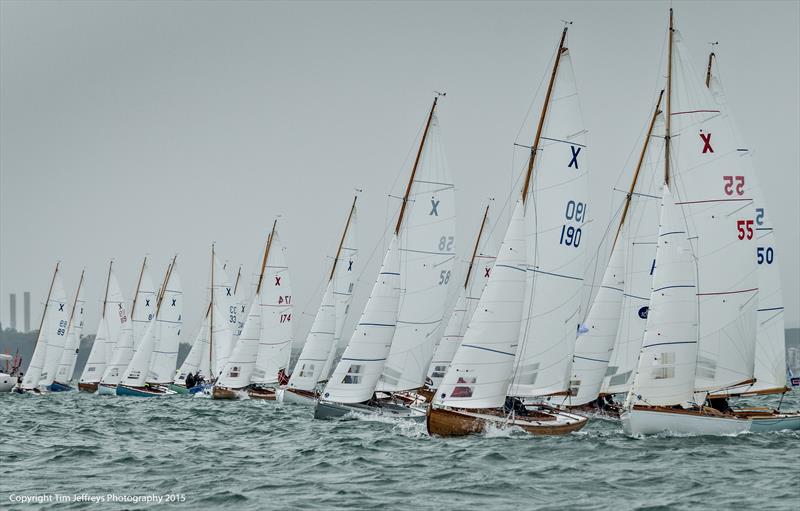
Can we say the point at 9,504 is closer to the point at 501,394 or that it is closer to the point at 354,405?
the point at 501,394

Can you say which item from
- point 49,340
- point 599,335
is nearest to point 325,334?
point 599,335

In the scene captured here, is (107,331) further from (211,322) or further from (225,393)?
(225,393)

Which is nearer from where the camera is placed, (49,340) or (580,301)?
(580,301)

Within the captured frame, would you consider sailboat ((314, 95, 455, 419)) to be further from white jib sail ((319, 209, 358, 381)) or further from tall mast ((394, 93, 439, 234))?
white jib sail ((319, 209, 358, 381))

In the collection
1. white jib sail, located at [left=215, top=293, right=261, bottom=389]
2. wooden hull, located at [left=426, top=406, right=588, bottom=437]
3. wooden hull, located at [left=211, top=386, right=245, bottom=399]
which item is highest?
white jib sail, located at [left=215, top=293, right=261, bottom=389]

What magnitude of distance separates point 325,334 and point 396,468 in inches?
1084

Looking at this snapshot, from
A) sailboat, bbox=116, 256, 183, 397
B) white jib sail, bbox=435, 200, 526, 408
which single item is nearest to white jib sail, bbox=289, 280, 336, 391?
sailboat, bbox=116, 256, 183, 397

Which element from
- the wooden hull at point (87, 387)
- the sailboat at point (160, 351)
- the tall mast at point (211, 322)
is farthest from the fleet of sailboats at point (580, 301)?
the wooden hull at point (87, 387)

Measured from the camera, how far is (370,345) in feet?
125

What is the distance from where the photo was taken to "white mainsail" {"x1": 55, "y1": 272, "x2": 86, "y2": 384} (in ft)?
265

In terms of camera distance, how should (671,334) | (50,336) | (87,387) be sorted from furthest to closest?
(50,336)
(87,387)
(671,334)

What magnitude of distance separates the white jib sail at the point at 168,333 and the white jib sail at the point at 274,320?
12.8 m

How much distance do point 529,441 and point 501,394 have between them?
2.42 m

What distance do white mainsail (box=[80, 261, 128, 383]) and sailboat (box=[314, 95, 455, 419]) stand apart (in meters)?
43.5
